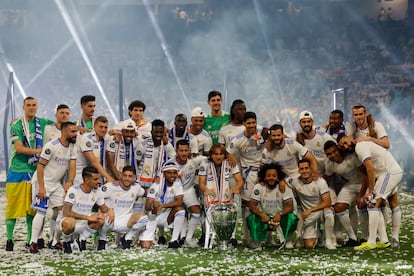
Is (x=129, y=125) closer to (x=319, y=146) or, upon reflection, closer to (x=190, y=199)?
(x=190, y=199)

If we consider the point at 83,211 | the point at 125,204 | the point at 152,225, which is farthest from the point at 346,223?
the point at 83,211

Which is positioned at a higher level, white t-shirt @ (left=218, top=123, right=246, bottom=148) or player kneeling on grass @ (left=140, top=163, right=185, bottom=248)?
white t-shirt @ (left=218, top=123, right=246, bottom=148)

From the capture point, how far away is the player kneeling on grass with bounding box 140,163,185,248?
836 cm

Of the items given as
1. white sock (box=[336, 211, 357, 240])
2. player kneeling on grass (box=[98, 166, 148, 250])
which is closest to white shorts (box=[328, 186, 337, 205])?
white sock (box=[336, 211, 357, 240])

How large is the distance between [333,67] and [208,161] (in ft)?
59.9

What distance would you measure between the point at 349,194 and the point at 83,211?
114 inches

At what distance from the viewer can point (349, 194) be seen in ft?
27.3

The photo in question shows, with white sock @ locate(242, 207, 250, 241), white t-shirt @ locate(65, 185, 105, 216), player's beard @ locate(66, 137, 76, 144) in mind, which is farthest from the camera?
white sock @ locate(242, 207, 250, 241)

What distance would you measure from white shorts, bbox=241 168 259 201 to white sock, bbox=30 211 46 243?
2.22 meters

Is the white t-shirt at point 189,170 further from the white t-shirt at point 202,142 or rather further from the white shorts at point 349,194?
the white shorts at point 349,194

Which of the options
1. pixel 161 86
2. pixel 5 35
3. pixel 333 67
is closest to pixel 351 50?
pixel 333 67

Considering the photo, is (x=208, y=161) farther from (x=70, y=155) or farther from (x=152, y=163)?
(x=70, y=155)

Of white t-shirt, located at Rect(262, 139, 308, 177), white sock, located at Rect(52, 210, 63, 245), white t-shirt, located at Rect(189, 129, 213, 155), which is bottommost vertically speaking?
white sock, located at Rect(52, 210, 63, 245)

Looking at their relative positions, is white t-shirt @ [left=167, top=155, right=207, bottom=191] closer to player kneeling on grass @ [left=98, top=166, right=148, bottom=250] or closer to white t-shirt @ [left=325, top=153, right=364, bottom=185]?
player kneeling on grass @ [left=98, top=166, right=148, bottom=250]
